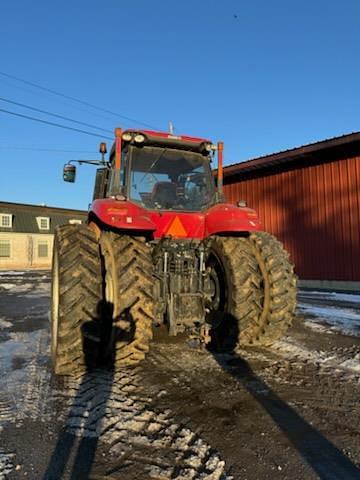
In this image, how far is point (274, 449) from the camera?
258cm

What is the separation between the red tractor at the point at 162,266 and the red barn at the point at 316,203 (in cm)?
962

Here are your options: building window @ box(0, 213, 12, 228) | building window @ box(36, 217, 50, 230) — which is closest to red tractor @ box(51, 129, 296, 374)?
building window @ box(0, 213, 12, 228)

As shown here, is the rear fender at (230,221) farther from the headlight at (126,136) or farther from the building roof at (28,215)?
the building roof at (28,215)

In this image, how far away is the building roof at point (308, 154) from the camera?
1350 cm

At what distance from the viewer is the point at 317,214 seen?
583 inches

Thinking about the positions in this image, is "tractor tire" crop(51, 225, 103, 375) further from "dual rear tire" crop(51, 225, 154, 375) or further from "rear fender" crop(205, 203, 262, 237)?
"rear fender" crop(205, 203, 262, 237)

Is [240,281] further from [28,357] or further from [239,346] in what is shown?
[28,357]

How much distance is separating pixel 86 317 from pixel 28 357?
162cm

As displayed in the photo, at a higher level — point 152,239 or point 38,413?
point 152,239

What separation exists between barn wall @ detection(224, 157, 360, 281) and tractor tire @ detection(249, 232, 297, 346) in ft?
32.5

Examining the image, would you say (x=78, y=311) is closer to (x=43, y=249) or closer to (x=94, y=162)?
(x=94, y=162)

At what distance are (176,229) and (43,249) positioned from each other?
37.9m

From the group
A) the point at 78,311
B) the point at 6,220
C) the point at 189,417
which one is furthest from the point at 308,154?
the point at 6,220

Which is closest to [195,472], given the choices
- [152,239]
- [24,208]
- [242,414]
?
[242,414]
